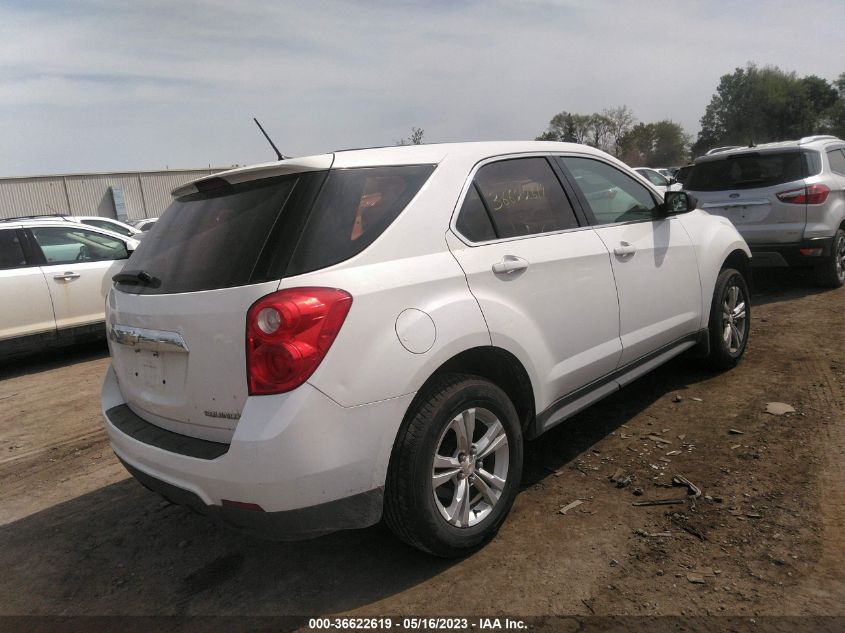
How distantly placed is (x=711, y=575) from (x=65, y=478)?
3.80 meters

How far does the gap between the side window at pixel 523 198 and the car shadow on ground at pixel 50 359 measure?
6028 mm

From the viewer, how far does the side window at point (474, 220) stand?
2.90 meters

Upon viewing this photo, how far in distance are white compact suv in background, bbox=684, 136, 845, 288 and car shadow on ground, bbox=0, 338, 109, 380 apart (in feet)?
25.0

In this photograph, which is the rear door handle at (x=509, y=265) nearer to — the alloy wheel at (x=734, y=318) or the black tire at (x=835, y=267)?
the alloy wheel at (x=734, y=318)

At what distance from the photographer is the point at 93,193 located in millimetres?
43438

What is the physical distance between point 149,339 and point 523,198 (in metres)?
1.91

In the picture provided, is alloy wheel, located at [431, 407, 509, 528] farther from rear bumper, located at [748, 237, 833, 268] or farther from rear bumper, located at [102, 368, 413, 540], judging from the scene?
rear bumper, located at [748, 237, 833, 268]

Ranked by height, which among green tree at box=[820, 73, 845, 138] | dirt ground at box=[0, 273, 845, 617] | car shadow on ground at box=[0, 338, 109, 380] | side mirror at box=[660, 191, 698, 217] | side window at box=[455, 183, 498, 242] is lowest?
dirt ground at box=[0, 273, 845, 617]

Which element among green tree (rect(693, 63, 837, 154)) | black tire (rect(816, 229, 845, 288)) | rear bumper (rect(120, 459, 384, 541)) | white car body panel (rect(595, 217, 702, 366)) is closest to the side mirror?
white car body panel (rect(595, 217, 702, 366))

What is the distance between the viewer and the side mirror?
4.18 metres

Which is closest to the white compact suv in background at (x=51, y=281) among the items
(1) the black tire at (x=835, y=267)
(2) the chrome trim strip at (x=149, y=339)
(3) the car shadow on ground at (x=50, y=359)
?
(3) the car shadow on ground at (x=50, y=359)

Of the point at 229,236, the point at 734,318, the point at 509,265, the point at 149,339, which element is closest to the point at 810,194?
the point at 734,318

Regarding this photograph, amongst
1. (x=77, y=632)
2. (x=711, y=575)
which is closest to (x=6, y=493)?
(x=77, y=632)

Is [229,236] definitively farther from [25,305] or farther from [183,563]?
[25,305]
